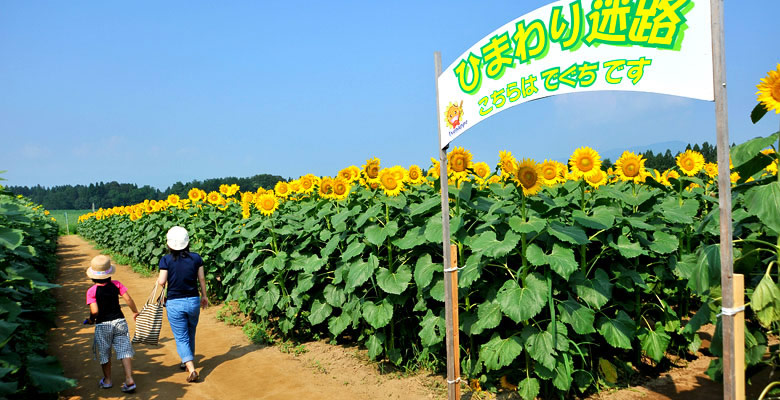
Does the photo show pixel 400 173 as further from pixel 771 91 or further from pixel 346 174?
pixel 771 91

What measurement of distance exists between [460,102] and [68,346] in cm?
686

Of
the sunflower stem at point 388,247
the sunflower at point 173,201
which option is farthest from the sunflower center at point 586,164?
the sunflower at point 173,201

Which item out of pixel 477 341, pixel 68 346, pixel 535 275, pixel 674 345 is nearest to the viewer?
pixel 535 275

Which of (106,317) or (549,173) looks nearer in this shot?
(549,173)

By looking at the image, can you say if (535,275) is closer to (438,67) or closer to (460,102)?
(460,102)

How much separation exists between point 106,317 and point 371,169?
130 inches

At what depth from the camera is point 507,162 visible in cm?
389

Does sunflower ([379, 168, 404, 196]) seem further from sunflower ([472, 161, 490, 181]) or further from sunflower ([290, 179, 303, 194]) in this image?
sunflower ([290, 179, 303, 194])

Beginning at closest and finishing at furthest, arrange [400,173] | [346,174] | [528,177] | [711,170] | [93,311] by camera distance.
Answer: [528,177] < [93,311] < [400,173] < [346,174] < [711,170]

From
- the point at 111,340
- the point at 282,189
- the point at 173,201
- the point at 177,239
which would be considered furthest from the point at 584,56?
the point at 173,201

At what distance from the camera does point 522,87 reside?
3.59 m

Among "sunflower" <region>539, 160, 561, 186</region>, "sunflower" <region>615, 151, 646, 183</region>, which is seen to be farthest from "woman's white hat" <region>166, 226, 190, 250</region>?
"sunflower" <region>615, 151, 646, 183</region>

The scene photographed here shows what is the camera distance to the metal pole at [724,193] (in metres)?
2.54

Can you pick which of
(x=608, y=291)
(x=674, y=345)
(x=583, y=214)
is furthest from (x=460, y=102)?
(x=674, y=345)
